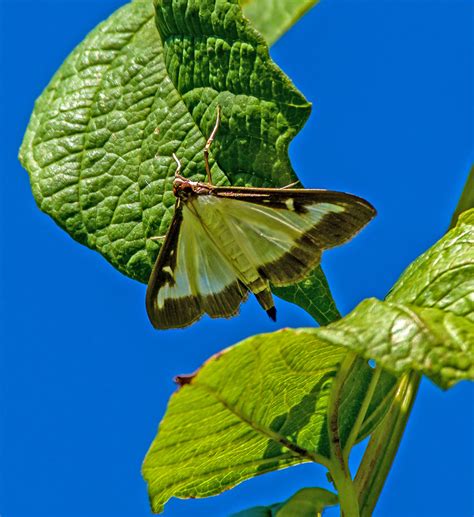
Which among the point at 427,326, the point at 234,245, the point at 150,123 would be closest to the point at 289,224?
the point at 234,245

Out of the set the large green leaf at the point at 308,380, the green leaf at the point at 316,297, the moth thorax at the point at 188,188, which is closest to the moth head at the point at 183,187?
the moth thorax at the point at 188,188

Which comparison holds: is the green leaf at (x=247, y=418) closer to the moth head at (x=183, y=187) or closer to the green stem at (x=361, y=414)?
the green stem at (x=361, y=414)

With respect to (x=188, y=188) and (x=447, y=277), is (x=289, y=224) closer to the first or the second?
(x=188, y=188)

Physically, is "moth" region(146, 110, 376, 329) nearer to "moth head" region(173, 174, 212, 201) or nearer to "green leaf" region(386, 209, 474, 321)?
"moth head" region(173, 174, 212, 201)

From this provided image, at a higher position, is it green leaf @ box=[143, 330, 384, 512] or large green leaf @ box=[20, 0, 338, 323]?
large green leaf @ box=[20, 0, 338, 323]

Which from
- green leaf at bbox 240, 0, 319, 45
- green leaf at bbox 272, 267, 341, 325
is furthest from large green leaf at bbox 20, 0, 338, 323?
green leaf at bbox 240, 0, 319, 45

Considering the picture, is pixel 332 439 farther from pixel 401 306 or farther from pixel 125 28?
pixel 125 28

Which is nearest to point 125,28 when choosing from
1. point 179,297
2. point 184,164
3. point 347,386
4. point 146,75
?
point 146,75

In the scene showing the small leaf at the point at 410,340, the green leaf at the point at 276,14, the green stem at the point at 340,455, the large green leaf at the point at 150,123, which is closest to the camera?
the small leaf at the point at 410,340
